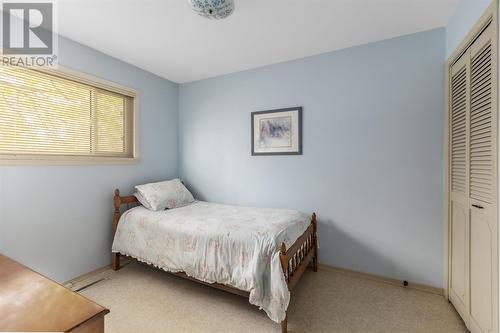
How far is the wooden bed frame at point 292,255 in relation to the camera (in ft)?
5.89

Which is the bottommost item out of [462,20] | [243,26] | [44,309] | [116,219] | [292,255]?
[292,255]

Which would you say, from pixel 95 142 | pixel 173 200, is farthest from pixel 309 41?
pixel 95 142

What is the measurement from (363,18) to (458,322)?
8.68ft

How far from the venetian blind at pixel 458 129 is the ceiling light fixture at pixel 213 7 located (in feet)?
6.27

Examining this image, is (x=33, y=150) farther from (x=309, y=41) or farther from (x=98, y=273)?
(x=309, y=41)

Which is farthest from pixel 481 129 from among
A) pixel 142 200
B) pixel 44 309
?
pixel 142 200

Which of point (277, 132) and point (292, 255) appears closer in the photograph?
point (292, 255)

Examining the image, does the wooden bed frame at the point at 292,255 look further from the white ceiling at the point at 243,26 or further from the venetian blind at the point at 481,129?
the white ceiling at the point at 243,26

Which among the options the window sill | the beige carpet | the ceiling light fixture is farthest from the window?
the ceiling light fixture

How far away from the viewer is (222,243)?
199cm

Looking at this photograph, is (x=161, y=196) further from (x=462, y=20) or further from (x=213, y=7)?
(x=462, y=20)

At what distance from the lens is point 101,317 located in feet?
2.71

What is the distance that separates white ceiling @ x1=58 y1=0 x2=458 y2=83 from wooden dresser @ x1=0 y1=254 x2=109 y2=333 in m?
2.05

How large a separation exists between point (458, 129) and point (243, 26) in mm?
2090
